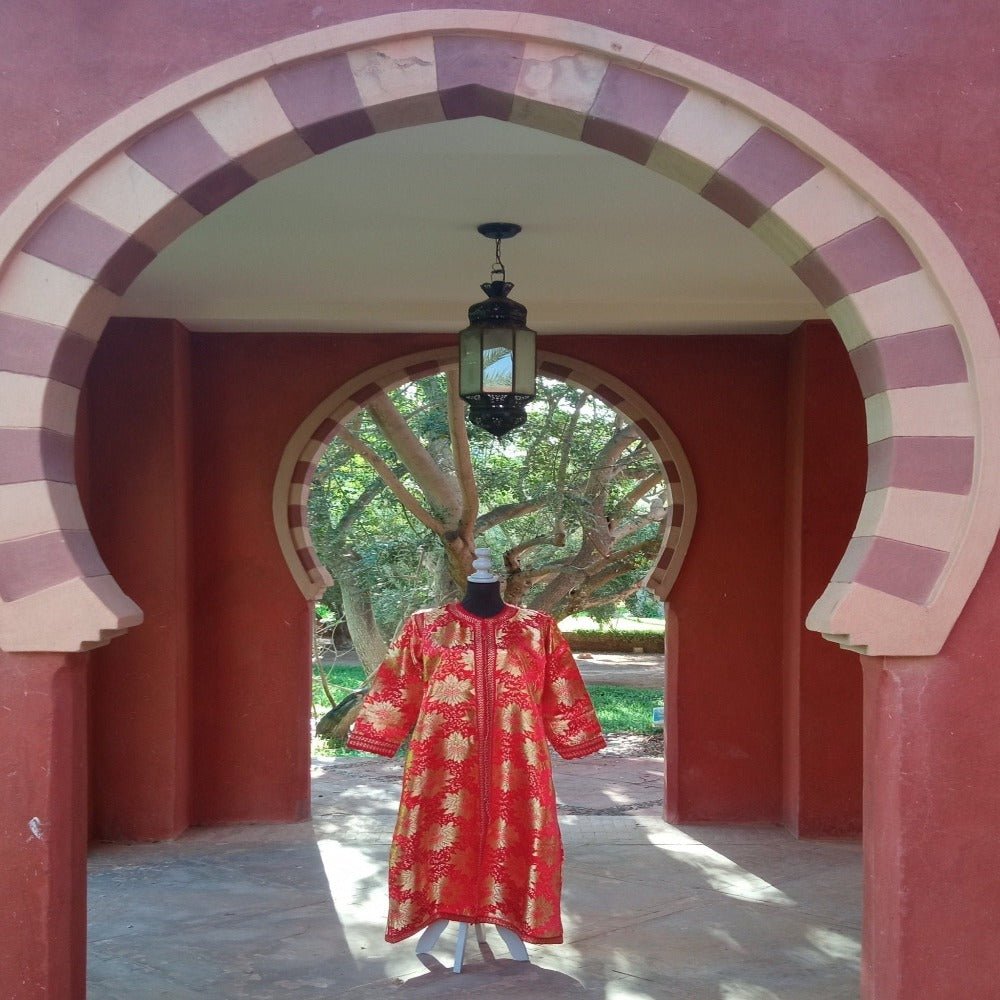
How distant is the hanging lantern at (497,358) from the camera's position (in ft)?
14.2

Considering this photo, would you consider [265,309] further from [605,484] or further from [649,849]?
[605,484]

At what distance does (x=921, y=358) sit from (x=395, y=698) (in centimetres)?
215

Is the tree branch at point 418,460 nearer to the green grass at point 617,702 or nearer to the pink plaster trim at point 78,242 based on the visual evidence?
the green grass at point 617,702

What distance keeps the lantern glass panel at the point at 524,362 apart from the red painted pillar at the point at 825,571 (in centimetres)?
197

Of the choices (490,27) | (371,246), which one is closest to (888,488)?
(490,27)

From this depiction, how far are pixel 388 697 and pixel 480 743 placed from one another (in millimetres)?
365

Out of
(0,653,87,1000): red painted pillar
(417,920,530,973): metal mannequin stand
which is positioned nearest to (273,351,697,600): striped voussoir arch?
(417,920,530,973): metal mannequin stand

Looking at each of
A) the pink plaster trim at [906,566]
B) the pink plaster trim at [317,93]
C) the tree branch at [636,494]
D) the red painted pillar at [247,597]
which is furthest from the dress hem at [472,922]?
the tree branch at [636,494]

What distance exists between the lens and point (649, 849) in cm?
565

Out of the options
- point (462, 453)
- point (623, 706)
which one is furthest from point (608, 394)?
point (623, 706)

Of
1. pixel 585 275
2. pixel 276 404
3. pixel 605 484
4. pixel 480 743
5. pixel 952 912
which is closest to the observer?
pixel 952 912

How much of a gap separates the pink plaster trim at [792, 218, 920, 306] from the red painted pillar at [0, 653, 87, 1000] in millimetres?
→ 1987

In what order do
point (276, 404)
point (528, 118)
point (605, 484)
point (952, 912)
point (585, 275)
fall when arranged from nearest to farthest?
point (952, 912)
point (528, 118)
point (585, 275)
point (276, 404)
point (605, 484)

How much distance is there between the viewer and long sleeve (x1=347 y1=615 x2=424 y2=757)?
13.0 feet
